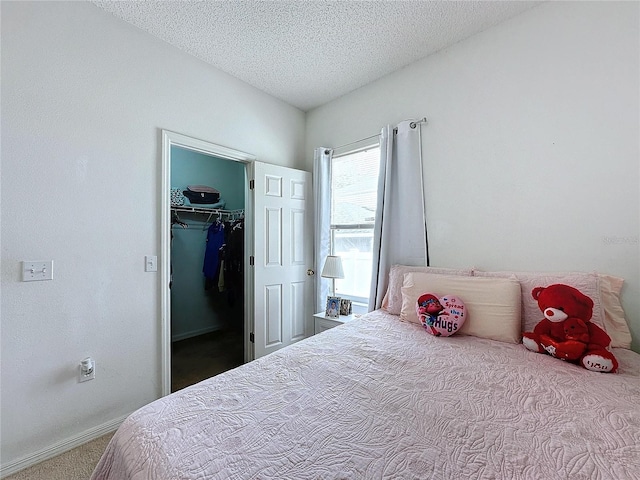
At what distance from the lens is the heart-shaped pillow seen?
1595 millimetres

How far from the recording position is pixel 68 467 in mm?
1484

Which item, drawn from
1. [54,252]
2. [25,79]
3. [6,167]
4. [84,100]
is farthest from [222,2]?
[54,252]

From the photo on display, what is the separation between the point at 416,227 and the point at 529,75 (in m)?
1.26

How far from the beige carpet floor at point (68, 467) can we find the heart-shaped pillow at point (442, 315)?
2.07 metres

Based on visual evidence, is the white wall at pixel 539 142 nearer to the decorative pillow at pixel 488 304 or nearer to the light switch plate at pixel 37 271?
the decorative pillow at pixel 488 304

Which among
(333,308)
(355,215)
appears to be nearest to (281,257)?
(333,308)

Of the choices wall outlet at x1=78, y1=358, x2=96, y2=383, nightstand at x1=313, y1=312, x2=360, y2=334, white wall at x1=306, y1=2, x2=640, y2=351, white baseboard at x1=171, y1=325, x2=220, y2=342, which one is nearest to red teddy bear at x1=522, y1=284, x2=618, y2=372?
white wall at x1=306, y1=2, x2=640, y2=351

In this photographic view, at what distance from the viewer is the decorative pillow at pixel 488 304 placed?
5.03 feet

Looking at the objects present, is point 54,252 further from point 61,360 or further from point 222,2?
point 222,2

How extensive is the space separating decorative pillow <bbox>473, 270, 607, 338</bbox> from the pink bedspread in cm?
29

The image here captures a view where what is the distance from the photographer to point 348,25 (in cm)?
191

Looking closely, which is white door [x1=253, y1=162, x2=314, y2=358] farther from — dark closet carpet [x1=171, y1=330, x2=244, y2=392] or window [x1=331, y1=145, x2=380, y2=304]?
dark closet carpet [x1=171, y1=330, x2=244, y2=392]

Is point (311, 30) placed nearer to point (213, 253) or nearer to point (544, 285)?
point (544, 285)

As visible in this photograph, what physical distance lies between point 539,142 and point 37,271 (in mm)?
3190
